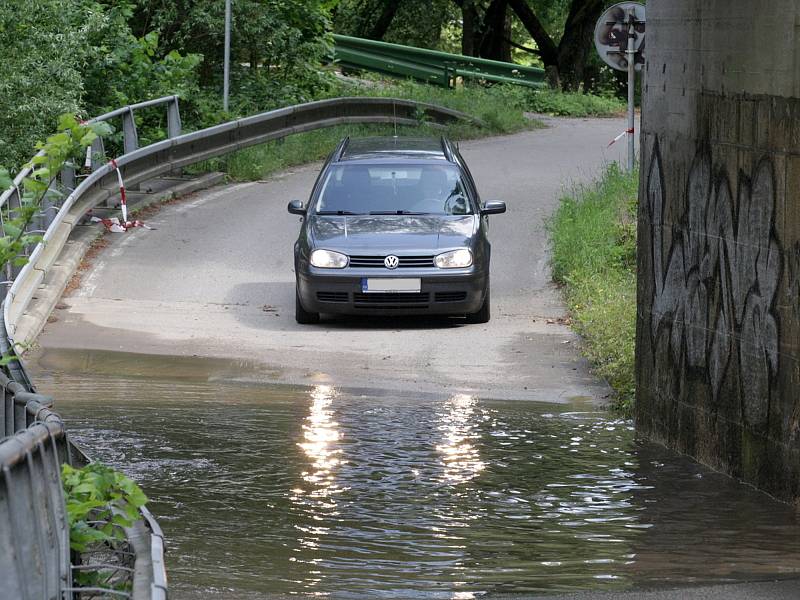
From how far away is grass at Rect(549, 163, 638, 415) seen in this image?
1168cm

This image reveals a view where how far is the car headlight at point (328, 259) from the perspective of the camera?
13.5m

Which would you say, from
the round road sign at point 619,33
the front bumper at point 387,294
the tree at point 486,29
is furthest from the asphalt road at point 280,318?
the tree at point 486,29

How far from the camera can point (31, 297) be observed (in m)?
12.8

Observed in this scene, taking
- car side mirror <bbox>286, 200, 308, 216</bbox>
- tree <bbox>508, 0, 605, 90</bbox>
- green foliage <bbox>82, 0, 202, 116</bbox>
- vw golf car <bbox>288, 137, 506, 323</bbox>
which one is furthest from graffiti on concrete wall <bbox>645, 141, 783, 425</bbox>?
tree <bbox>508, 0, 605, 90</bbox>

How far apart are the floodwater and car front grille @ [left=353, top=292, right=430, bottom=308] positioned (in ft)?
8.40

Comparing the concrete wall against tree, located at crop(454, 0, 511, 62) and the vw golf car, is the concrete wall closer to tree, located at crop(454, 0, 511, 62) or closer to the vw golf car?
the vw golf car

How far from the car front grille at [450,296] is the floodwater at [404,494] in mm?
2813

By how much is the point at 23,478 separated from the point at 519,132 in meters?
26.3

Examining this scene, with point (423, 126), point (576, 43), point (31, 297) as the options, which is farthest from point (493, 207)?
point (576, 43)

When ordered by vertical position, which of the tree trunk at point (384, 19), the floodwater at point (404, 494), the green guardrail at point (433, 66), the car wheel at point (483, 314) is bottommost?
the car wheel at point (483, 314)

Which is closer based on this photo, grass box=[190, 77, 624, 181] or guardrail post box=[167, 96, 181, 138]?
guardrail post box=[167, 96, 181, 138]

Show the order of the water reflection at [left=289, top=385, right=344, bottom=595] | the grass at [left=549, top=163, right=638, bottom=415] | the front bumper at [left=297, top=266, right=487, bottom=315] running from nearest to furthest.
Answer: the water reflection at [left=289, top=385, right=344, bottom=595]
the grass at [left=549, top=163, right=638, bottom=415]
the front bumper at [left=297, top=266, right=487, bottom=315]

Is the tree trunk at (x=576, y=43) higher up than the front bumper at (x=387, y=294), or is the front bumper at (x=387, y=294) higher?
the tree trunk at (x=576, y=43)

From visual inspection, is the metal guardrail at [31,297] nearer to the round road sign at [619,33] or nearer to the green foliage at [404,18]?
the round road sign at [619,33]
